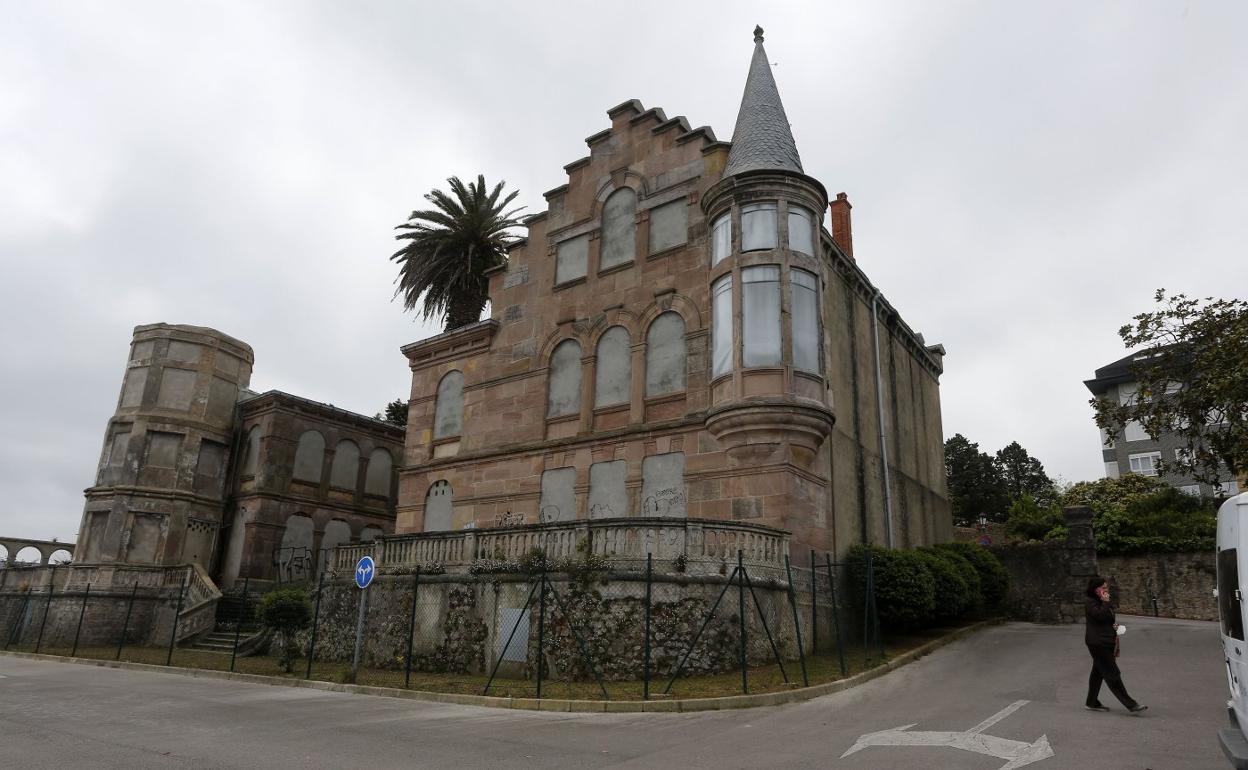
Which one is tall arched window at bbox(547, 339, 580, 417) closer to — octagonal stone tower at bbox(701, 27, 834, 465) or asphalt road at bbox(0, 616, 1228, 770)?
octagonal stone tower at bbox(701, 27, 834, 465)

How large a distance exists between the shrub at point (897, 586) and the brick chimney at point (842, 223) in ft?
39.7

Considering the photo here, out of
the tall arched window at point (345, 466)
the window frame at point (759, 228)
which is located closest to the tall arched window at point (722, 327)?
the window frame at point (759, 228)

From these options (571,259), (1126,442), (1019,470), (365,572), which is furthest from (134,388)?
(1019,470)

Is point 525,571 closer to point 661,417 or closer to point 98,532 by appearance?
point 661,417

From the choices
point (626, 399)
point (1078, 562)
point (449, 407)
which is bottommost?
point (1078, 562)

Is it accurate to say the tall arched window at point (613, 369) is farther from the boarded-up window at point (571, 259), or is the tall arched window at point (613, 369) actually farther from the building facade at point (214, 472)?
the building facade at point (214, 472)

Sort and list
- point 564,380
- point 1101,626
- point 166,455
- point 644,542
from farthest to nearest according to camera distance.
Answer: point 166,455, point 564,380, point 644,542, point 1101,626

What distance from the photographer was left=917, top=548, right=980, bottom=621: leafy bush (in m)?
20.7

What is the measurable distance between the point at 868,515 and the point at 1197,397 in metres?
9.12

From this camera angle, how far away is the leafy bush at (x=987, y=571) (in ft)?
82.9

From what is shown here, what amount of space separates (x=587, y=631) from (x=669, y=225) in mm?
Result: 13063

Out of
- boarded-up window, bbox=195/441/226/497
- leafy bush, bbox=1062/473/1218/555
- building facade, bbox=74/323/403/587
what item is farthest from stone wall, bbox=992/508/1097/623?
boarded-up window, bbox=195/441/226/497

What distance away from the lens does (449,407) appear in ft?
92.9

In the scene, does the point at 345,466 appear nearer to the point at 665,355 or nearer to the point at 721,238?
the point at 665,355
